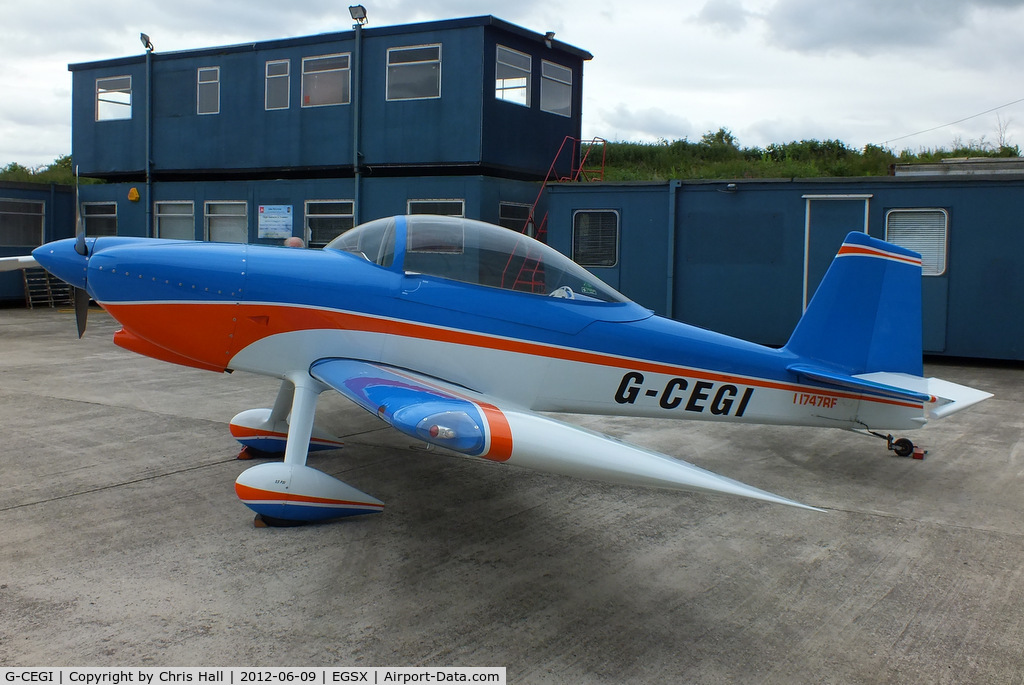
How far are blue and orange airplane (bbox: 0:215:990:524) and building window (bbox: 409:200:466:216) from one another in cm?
969

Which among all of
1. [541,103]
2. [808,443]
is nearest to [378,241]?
[808,443]

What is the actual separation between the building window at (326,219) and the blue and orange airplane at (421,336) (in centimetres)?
1085

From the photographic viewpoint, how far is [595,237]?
14.7m

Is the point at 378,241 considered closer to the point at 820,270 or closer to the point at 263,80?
the point at 820,270

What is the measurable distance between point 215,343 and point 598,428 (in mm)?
4160

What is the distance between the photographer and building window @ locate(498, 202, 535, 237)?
15742 millimetres

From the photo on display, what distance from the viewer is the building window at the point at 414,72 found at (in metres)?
15.6

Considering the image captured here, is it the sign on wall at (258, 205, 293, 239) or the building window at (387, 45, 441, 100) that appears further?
the sign on wall at (258, 205, 293, 239)

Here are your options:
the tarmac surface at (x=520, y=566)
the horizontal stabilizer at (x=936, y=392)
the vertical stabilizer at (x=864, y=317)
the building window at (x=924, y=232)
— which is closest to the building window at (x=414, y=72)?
the building window at (x=924, y=232)

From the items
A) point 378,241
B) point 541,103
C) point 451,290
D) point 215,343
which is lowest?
point 215,343

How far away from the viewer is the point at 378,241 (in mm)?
5688

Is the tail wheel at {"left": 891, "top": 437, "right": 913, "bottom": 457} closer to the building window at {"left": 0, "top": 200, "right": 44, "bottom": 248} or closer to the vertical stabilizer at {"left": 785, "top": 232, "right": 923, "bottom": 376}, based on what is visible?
the vertical stabilizer at {"left": 785, "top": 232, "right": 923, "bottom": 376}

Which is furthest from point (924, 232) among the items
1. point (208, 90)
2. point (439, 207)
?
point (208, 90)

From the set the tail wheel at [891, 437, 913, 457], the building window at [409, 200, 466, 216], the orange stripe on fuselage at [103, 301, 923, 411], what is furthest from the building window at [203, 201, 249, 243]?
the tail wheel at [891, 437, 913, 457]
